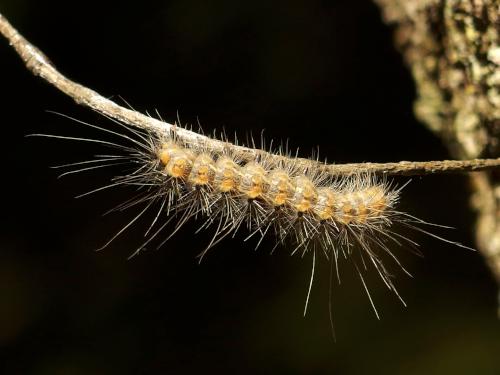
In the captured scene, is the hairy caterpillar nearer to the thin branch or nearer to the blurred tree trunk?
the thin branch

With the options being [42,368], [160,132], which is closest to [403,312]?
[160,132]

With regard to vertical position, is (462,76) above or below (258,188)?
above

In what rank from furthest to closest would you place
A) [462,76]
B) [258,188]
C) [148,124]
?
[462,76], [258,188], [148,124]

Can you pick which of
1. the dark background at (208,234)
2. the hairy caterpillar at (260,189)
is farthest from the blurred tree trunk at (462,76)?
the hairy caterpillar at (260,189)

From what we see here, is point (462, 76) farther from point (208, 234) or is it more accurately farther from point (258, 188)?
point (208, 234)

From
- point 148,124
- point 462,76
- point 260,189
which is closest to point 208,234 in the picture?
point 260,189

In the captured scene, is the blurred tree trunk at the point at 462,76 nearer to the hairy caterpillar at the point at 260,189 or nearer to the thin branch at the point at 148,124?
the thin branch at the point at 148,124
